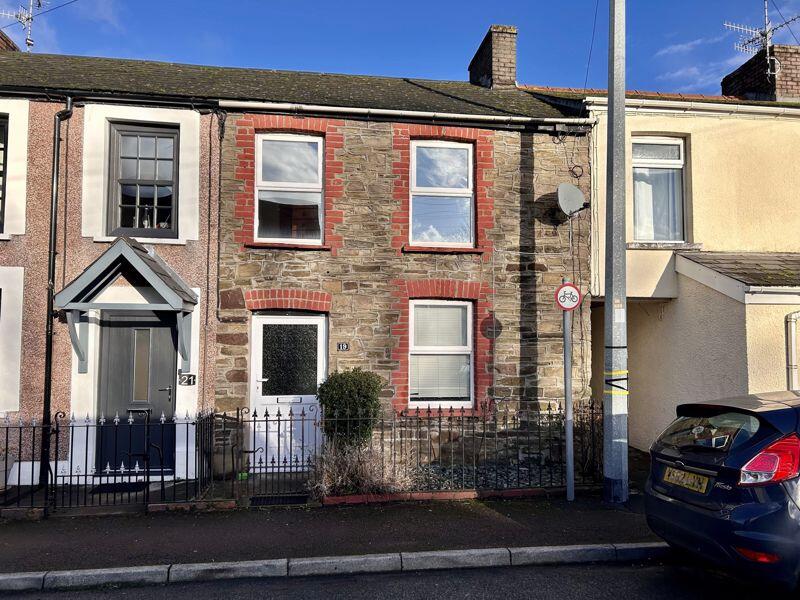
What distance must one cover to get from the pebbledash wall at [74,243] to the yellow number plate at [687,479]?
595 cm

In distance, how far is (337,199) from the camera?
8219mm

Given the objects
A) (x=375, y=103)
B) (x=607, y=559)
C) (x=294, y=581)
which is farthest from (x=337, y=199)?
(x=607, y=559)

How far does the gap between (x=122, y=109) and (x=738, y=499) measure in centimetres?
864

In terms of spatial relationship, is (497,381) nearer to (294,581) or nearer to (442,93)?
(294,581)

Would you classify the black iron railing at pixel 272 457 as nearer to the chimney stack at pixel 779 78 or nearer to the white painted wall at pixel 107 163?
the white painted wall at pixel 107 163

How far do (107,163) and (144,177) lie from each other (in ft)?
1.68

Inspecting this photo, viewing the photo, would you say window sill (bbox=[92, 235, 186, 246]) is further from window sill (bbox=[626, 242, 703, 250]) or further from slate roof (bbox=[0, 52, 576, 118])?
window sill (bbox=[626, 242, 703, 250])

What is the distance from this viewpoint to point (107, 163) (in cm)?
785

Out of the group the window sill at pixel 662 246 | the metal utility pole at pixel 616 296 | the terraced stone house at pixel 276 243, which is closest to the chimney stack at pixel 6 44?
the terraced stone house at pixel 276 243

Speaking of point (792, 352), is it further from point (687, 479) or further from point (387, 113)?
point (387, 113)

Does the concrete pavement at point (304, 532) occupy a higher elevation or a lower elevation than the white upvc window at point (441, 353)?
lower

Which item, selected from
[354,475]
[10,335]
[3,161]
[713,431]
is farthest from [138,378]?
[713,431]

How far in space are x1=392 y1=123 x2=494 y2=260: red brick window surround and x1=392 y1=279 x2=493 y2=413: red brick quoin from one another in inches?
21.0

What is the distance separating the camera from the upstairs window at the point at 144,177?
7.96 meters
